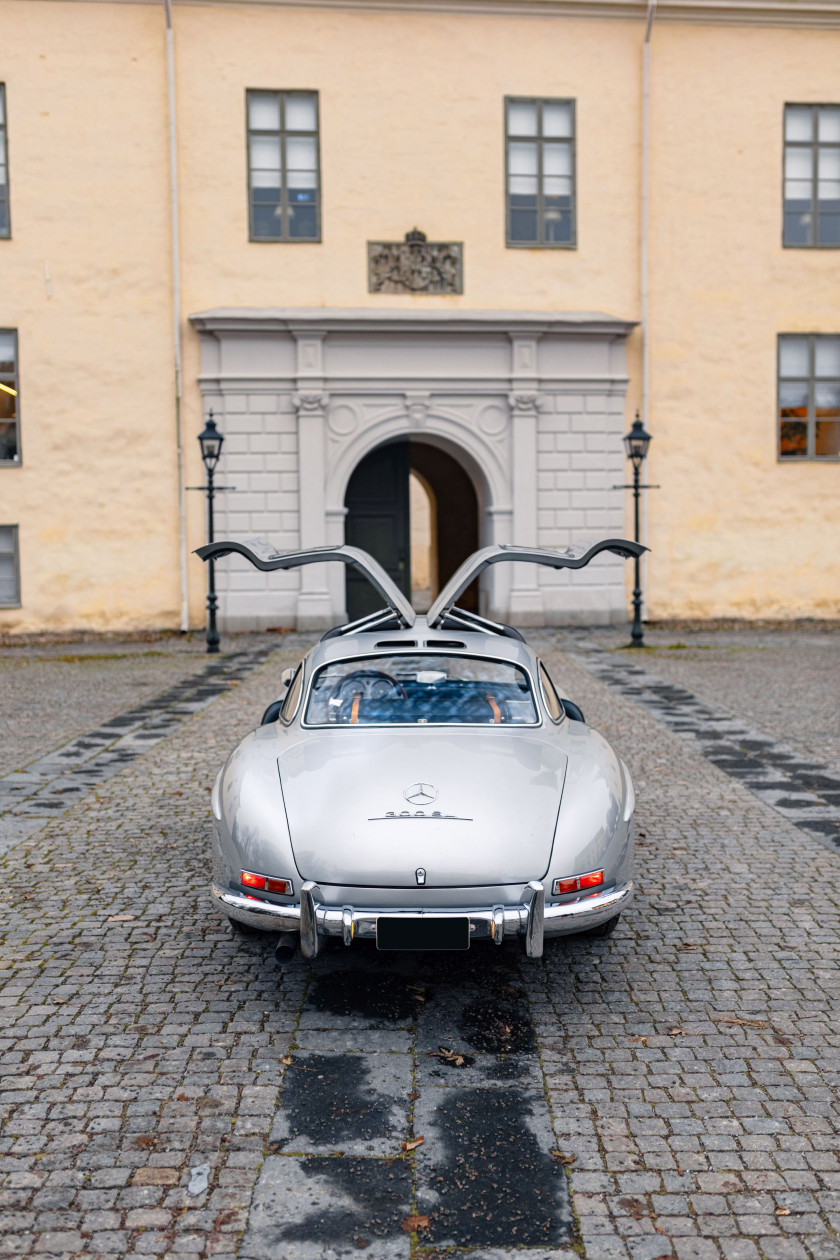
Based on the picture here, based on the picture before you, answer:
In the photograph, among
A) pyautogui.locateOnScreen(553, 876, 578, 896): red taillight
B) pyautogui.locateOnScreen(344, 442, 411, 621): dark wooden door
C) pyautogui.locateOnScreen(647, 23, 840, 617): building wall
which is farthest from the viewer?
pyautogui.locateOnScreen(344, 442, 411, 621): dark wooden door

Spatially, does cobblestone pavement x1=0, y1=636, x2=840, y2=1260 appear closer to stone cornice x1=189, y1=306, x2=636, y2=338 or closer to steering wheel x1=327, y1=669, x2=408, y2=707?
steering wheel x1=327, y1=669, x2=408, y2=707

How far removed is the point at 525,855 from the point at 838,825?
3.44 meters

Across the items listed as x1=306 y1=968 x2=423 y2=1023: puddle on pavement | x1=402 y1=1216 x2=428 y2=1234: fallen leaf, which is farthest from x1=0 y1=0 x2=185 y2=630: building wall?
x1=402 y1=1216 x2=428 y2=1234: fallen leaf

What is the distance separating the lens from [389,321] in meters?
19.8

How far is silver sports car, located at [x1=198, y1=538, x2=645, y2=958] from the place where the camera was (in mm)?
3895

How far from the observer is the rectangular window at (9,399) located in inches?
782

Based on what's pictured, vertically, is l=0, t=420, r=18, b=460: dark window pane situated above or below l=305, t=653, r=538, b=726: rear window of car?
above

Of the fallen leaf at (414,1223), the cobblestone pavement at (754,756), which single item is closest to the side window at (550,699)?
the cobblestone pavement at (754,756)

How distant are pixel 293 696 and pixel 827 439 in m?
18.4

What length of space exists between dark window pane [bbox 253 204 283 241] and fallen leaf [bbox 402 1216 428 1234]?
1911 cm

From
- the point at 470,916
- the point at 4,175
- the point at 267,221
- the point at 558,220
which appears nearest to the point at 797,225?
the point at 558,220

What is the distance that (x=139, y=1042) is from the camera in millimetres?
3885

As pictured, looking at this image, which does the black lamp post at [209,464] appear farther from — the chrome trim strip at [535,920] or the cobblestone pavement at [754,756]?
the chrome trim strip at [535,920]

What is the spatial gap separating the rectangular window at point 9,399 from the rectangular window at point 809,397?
13507 mm
